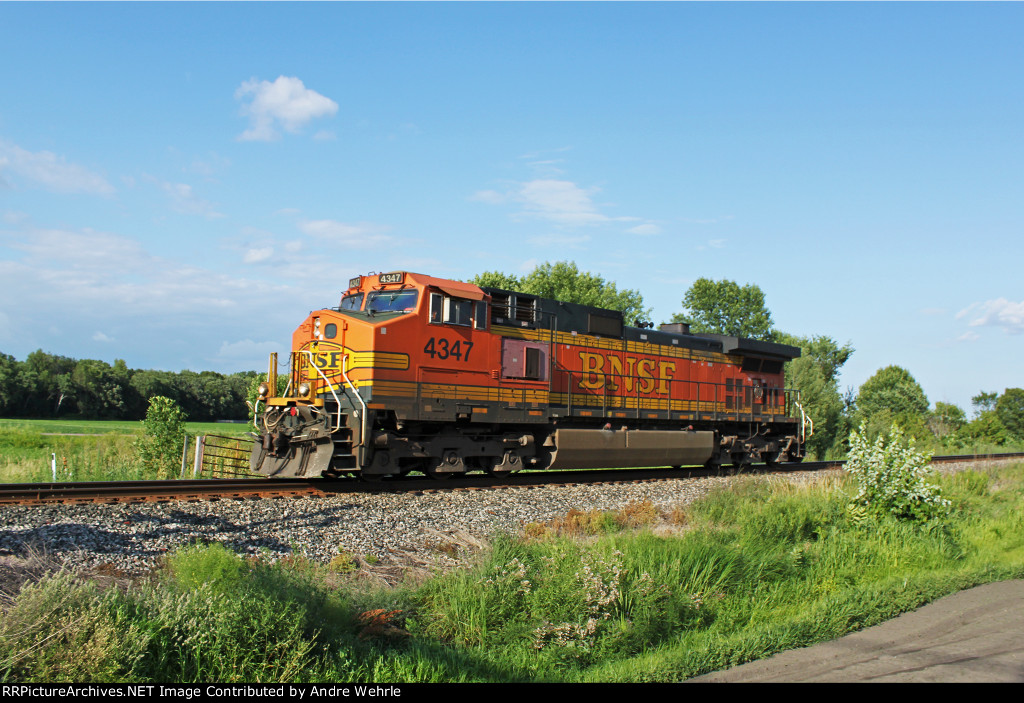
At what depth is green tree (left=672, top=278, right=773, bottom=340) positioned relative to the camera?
61.1 meters

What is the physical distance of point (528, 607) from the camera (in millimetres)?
6332

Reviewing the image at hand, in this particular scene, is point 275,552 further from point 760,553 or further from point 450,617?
point 760,553

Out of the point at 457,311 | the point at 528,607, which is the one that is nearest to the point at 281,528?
the point at 528,607

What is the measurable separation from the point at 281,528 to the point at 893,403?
6106 cm

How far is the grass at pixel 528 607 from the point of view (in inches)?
172

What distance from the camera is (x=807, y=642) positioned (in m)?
5.77

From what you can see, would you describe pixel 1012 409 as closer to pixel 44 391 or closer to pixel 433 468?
pixel 433 468

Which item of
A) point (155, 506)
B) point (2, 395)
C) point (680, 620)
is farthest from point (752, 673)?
point (2, 395)

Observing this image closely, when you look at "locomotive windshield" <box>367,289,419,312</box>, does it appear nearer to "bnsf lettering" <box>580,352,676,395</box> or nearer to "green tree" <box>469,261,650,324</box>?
"bnsf lettering" <box>580,352,676,395</box>

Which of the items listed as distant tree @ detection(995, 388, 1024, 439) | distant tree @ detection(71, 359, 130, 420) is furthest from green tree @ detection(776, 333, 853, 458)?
distant tree @ detection(71, 359, 130, 420)

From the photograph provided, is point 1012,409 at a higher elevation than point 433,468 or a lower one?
higher

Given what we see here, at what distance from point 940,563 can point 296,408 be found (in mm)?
9579

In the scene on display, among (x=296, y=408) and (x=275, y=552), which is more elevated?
(x=296, y=408)
